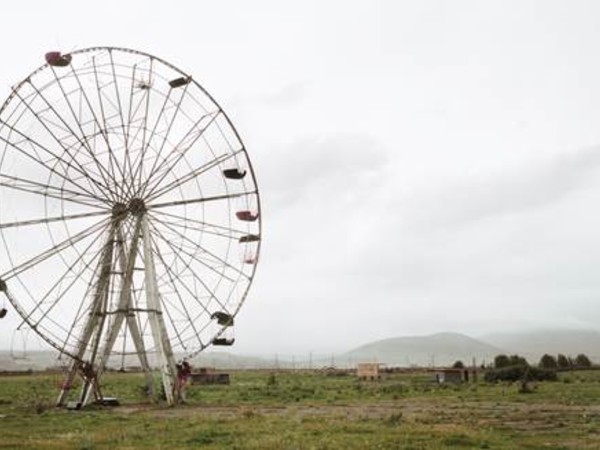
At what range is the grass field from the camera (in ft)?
78.1

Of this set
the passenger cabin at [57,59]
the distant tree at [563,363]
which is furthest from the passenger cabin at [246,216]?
the distant tree at [563,363]

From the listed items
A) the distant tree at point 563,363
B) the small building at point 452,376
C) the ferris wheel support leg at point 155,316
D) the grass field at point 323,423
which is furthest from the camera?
the distant tree at point 563,363

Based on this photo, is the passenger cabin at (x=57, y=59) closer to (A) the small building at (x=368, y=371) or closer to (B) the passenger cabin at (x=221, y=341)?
(B) the passenger cabin at (x=221, y=341)

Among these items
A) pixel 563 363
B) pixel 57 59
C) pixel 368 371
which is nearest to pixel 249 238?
pixel 57 59

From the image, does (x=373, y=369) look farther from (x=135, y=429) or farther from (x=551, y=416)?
(x=135, y=429)

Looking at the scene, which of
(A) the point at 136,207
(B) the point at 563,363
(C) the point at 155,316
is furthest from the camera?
(B) the point at 563,363

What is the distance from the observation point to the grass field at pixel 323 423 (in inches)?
938

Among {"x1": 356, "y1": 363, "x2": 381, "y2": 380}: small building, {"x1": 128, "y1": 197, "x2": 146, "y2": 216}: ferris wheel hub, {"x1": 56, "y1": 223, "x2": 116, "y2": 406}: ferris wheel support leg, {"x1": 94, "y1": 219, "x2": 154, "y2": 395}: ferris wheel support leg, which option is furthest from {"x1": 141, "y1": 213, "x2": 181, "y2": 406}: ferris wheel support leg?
{"x1": 356, "y1": 363, "x2": 381, "y2": 380}: small building

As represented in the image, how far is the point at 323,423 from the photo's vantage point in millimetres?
29047

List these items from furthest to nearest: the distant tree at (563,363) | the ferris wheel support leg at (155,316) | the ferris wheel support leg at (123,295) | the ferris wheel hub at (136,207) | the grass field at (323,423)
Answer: the distant tree at (563,363) → the ferris wheel support leg at (123,295) → the ferris wheel hub at (136,207) → the ferris wheel support leg at (155,316) → the grass field at (323,423)

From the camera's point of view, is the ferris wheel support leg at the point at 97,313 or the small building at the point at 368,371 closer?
the ferris wheel support leg at the point at 97,313

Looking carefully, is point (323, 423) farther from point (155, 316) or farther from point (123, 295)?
point (123, 295)

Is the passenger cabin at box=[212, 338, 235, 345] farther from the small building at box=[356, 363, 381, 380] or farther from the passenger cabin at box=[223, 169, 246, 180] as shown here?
the small building at box=[356, 363, 381, 380]

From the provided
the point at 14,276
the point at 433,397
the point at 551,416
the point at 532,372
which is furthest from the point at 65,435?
the point at 532,372
